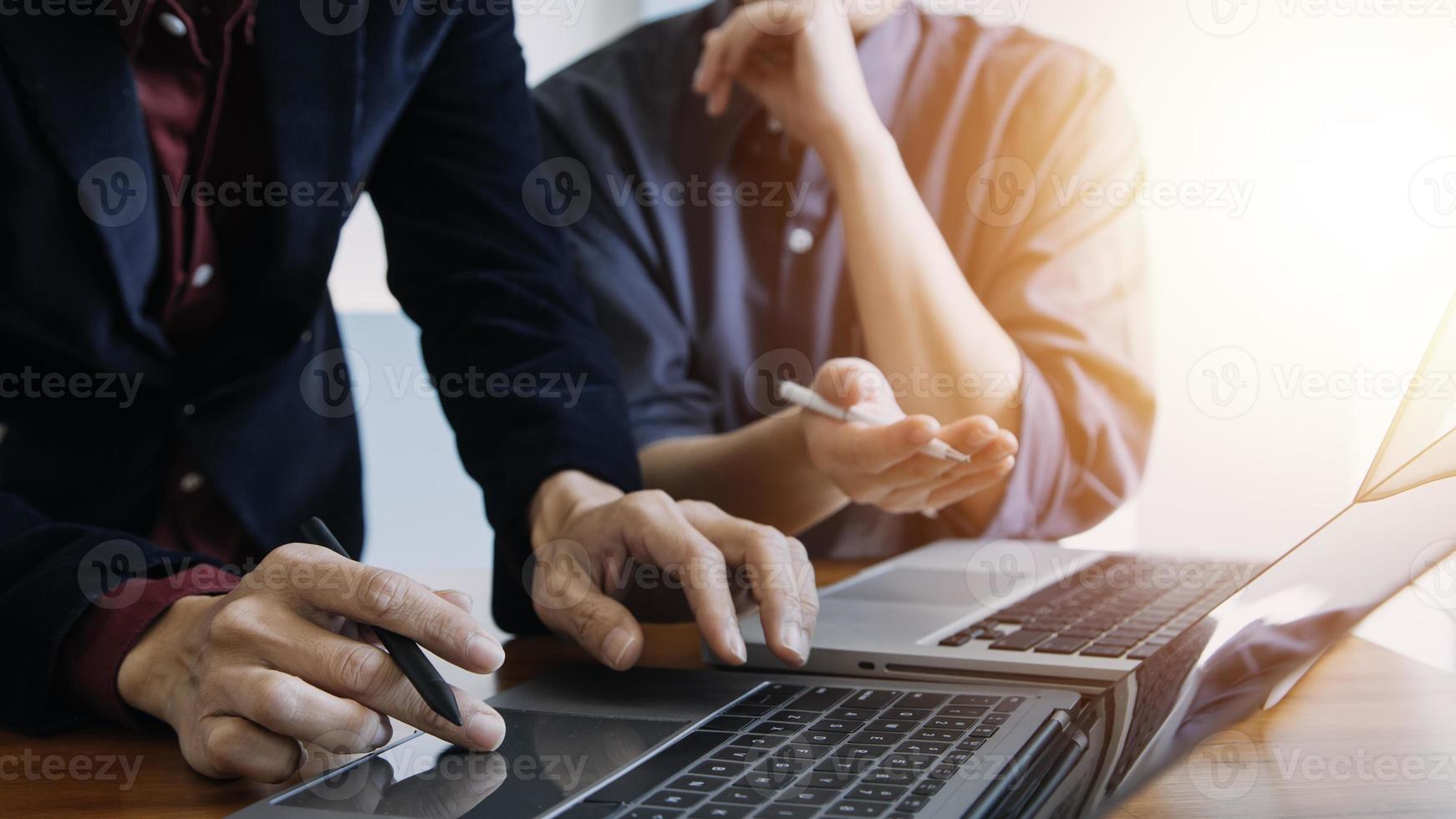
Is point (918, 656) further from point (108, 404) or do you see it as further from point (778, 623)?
point (108, 404)

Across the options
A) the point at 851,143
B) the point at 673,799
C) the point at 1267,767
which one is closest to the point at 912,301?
the point at 851,143

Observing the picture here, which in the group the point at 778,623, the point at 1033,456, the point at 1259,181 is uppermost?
the point at 1259,181

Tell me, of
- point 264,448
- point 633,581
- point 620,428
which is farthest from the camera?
point 264,448

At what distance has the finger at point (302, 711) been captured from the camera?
→ 0.41m

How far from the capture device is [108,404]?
2.57 feet

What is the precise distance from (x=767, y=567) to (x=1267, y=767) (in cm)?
24

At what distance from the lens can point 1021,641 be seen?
549mm

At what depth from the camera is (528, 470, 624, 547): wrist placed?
2.23ft

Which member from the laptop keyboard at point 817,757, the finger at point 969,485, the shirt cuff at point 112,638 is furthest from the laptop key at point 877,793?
the finger at point 969,485

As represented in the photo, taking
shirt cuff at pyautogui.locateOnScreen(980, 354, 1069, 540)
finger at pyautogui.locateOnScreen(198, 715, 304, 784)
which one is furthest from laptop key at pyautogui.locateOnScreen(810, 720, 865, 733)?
shirt cuff at pyautogui.locateOnScreen(980, 354, 1069, 540)

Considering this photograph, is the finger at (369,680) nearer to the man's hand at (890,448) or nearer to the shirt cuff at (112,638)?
the shirt cuff at (112,638)

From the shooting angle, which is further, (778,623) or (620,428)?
(620,428)

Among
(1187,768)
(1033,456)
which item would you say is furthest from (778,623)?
(1033,456)

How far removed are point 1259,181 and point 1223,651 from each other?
804mm
